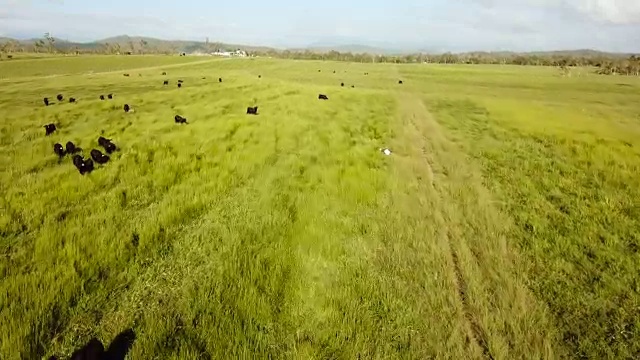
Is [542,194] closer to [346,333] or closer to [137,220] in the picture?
[346,333]

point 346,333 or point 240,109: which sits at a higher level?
point 240,109

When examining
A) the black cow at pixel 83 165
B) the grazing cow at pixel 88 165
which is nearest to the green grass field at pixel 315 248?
the black cow at pixel 83 165

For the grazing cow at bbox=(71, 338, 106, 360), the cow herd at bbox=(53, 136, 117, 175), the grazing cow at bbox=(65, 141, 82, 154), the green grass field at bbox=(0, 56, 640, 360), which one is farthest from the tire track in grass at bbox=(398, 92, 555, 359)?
the grazing cow at bbox=(65, 141, 82, 154)

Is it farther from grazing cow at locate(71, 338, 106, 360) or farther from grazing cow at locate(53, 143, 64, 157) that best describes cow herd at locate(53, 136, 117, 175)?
grazing cow at locate(71, 338, 106, 360)

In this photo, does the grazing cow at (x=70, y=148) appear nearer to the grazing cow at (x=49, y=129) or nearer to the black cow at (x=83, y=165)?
the black cow at (x=83, y=165)

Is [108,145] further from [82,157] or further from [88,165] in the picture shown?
[88,165]

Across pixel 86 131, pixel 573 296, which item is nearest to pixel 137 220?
pixel 573 296

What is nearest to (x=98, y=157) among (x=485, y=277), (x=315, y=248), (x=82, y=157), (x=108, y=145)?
(x=82, y=157)
